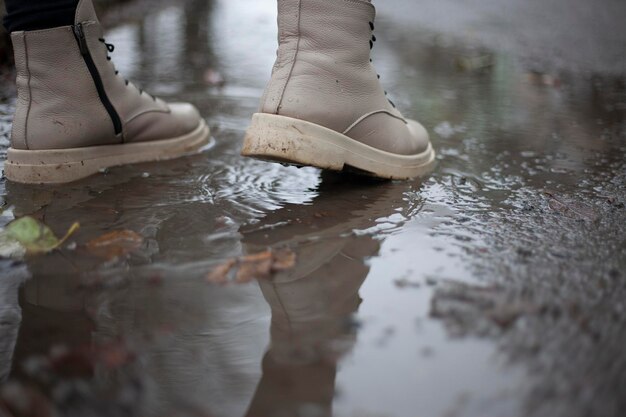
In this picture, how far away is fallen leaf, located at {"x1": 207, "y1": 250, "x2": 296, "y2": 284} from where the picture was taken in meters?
1.24

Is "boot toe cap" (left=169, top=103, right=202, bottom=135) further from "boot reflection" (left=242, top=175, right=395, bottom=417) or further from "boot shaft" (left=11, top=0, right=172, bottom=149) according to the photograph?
"boot reflection" (left=242, top=175, right=395, bottom=417)

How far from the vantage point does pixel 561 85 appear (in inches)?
133

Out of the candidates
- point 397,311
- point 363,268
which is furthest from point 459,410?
point 363,268

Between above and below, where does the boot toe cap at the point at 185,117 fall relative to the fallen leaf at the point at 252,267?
below

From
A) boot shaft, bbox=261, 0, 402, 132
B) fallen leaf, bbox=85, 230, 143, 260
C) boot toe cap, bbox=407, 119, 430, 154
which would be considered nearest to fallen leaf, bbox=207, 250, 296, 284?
fallen leaf, bbox=85, 230, 143, 260

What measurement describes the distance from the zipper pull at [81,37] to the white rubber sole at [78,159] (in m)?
0.31

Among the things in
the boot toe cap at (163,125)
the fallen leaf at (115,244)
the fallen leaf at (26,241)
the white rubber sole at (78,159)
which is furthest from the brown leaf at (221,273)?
the boot toe cap at (163,125)

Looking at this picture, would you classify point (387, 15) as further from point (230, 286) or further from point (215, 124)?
point (230, 286)

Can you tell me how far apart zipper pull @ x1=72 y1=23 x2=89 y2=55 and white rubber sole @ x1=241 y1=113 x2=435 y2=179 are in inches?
23.1

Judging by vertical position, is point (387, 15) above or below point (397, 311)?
below

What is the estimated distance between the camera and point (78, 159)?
191cm

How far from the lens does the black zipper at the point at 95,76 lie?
6.02ft

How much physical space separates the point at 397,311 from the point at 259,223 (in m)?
0.53

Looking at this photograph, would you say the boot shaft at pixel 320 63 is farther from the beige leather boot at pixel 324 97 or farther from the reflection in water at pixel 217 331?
the reflection in water at pixel 217 331
